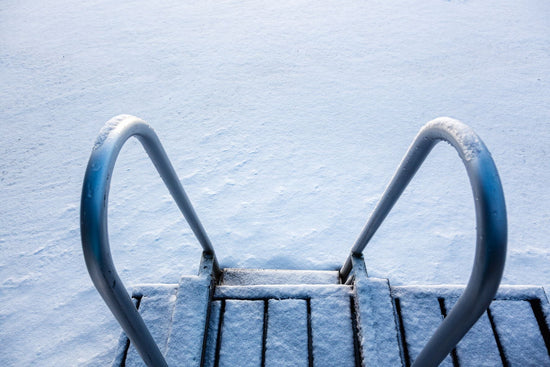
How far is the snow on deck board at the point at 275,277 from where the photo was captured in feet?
5.87

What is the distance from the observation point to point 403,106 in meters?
3.20

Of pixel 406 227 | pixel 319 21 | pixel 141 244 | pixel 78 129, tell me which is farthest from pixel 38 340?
pixel 319 21

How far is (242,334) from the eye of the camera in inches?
55.0

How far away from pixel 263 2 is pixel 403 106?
303cm

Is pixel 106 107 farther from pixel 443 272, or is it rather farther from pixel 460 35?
pixel 460 35

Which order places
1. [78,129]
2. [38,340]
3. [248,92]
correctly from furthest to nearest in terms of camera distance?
[248,92] → [78,129] → [38,340]

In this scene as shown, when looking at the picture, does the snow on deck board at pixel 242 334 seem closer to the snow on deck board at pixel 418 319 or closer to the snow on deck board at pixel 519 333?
the snow on deck board at pixel 418 319

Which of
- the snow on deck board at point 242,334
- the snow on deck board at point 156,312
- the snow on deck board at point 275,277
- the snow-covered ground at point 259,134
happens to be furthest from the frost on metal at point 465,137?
the snow-covered ground at point 259,134

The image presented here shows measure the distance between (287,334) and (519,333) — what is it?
3.08ft

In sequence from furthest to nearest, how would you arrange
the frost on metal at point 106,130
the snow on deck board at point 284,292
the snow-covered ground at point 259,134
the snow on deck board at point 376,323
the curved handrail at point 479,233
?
the snow-covered ground at point 259,134 → the snow on deck board at point 284,292 → the snow on deck board at point 376,323 → the frost on metal at point 106,130 → the curved handrail at point 479,233

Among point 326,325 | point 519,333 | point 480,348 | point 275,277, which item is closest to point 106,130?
point 326,325

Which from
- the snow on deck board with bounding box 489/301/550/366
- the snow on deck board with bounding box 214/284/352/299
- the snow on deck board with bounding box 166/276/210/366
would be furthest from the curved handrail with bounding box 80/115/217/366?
the snow on deck board with bounding box 489/301/550/366

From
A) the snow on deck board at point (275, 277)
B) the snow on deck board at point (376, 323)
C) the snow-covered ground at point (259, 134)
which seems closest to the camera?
the snow on deck board at point (376, 323)

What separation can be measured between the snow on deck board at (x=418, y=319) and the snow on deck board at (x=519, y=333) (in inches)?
9.6
